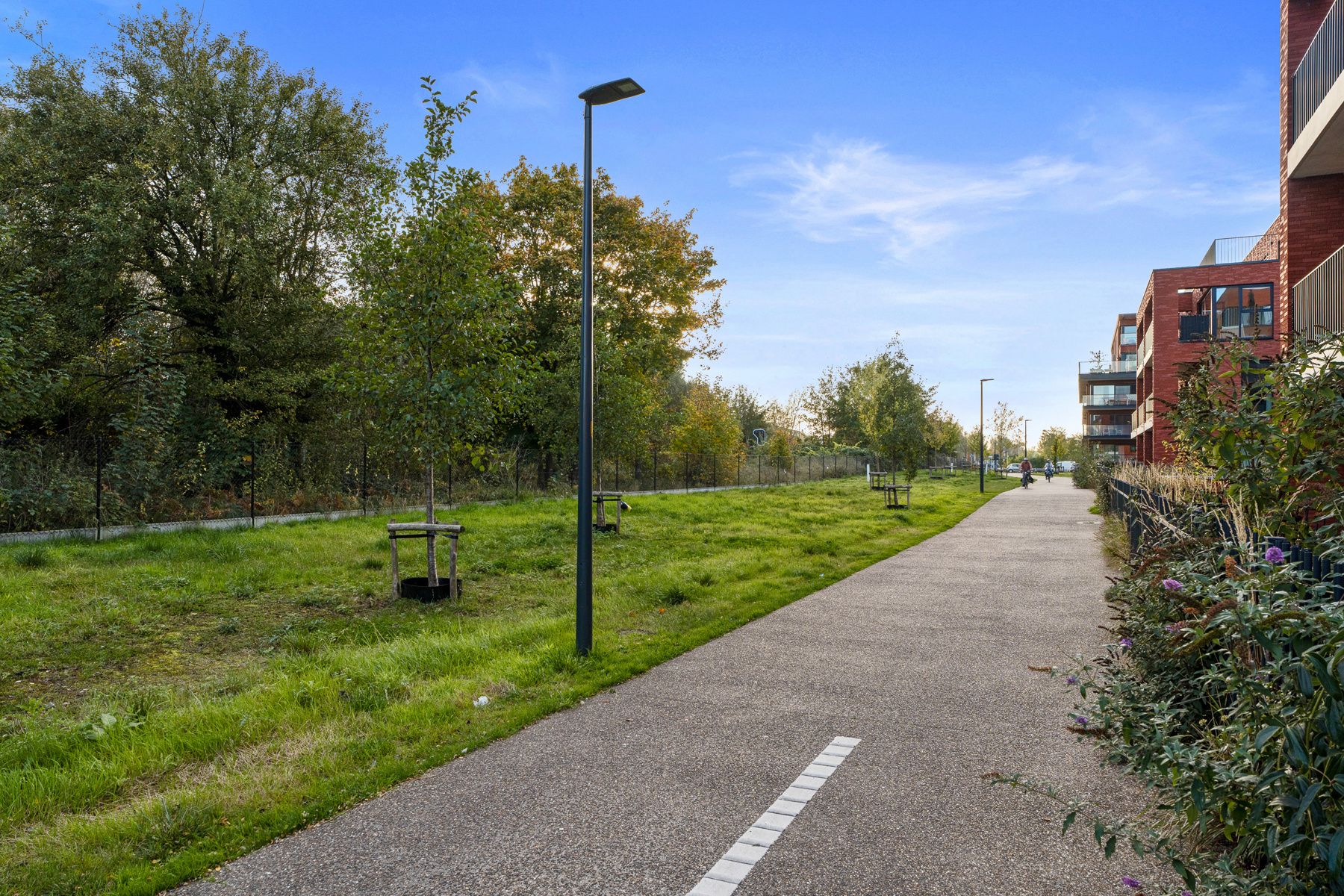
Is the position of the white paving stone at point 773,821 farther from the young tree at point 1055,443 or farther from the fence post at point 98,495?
the young tree at point 1055,443

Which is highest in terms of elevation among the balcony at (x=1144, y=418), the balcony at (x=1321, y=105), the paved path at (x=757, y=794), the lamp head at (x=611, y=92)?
the balcony at (x=1321, y=105)

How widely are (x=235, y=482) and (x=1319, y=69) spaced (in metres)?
21.8

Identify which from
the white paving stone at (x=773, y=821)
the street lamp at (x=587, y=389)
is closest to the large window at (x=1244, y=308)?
the street lamp at (x=587, y=389)

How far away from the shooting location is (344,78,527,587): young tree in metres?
9.51

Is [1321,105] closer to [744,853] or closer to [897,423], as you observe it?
[744,853]

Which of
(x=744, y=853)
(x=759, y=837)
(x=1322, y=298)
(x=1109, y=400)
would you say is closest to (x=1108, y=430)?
(x=1109, y=400)

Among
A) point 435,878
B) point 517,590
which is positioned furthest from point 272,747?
Answer: point 517,590

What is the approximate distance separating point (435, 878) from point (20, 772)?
2.84 metres

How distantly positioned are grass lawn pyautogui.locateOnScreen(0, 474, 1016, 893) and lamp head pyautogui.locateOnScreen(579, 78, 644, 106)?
16.2ft

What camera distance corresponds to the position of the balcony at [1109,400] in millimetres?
74438

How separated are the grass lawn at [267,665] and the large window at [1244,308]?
909 inches

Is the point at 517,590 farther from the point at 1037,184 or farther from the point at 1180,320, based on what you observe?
the point at 1180,320

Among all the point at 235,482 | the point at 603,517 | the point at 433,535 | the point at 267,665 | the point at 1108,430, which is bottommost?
the point at 267,665

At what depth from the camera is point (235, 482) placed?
1880 cm
